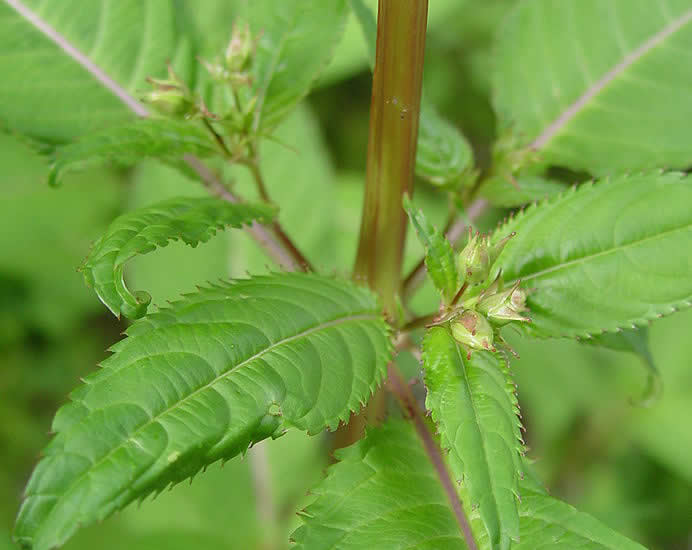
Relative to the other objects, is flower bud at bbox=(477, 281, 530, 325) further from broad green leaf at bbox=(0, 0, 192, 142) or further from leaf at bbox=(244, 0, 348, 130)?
broad green leaf at bbox=(0, 0, 192, 142)

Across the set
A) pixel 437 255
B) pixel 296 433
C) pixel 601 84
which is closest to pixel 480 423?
pixel 437 255

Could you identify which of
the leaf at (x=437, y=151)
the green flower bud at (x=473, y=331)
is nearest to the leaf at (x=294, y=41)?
the leaf at (x=437, y=151)

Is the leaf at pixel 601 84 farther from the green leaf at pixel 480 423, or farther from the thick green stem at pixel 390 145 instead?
the green leaf at pixel 480 423

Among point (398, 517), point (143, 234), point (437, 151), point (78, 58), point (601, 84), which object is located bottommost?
point (398, 517)

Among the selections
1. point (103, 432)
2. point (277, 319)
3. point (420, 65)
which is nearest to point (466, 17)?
point (420, 65)

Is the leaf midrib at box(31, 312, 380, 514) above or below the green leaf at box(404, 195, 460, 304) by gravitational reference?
below

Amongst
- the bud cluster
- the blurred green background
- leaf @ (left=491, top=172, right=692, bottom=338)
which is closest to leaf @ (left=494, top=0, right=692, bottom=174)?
leaf @ (left=491, top=172, right=692, bottom=338)

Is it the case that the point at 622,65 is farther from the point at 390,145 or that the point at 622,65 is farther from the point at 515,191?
the point at 390,145
